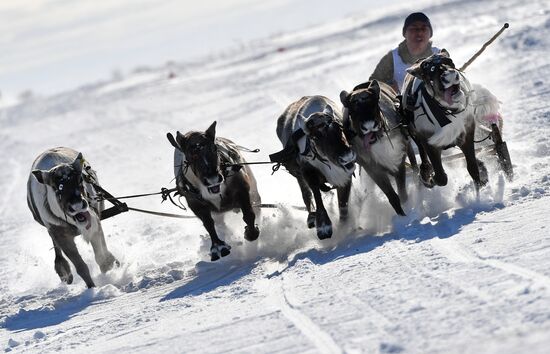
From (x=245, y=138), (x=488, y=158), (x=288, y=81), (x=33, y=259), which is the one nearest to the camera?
(x=488, y=158)

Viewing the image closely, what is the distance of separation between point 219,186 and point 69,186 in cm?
154

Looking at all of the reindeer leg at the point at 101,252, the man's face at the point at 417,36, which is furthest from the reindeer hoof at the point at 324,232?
the man's face at the point at 417,36

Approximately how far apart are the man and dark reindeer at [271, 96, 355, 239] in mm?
2051

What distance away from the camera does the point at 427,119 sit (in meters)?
9.88

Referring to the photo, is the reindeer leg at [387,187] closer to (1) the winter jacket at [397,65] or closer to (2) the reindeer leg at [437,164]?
(2) the reindeer leg at [437,164]

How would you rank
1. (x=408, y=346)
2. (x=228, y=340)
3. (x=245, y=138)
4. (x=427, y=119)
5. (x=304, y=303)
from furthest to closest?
(x=245, y=138) < (x=427, y=119) < (x=304, y=303) < (x=228, y=340) < (x=408, y=346)

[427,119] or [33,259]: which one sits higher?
[427,119]

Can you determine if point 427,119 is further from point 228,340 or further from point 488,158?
point 228,340

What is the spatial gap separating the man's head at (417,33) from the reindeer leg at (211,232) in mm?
3499

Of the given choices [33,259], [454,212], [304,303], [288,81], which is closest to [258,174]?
[33,259]

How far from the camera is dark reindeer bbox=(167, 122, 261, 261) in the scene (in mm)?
9977

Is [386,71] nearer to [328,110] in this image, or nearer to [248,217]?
[328,110]

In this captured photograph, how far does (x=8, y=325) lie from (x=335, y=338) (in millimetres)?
→ 4265

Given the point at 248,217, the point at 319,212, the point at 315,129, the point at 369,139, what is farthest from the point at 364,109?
the point at 248,217
